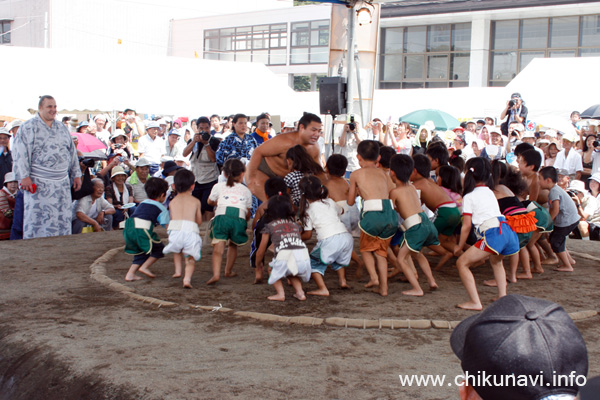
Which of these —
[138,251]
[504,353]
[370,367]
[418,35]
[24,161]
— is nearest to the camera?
[504,353]

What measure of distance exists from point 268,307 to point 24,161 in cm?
263

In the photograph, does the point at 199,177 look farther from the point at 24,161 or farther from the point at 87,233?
the point at 24,161

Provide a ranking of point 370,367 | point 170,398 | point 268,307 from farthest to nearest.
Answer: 1. point 268,307
2. point 370,367
3. point 170,398

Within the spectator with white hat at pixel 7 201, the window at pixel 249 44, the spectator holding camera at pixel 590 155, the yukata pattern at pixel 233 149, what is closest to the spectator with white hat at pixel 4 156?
the spectator with white hat at pixel 7 201

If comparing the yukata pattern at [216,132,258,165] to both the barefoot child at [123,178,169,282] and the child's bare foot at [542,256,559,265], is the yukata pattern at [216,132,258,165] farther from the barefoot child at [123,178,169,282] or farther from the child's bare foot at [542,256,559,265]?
the child's bare foot at [542,256,559,265]

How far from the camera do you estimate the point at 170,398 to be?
2.15 meters

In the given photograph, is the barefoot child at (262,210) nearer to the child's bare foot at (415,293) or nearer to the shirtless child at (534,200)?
the child's bare foot at (415,293)

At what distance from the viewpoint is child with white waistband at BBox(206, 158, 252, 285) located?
3906 millimetres

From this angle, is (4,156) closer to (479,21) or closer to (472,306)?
(472,306)

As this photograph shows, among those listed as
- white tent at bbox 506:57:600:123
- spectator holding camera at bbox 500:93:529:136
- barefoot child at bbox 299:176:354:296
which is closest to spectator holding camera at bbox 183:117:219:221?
barefoot child at bbox 299:176:354:296

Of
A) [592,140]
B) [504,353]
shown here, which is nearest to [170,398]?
[504,353]

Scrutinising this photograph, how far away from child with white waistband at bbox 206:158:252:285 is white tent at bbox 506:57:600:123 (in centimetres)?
809

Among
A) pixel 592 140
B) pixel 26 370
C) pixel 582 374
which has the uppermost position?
pixel 592 140

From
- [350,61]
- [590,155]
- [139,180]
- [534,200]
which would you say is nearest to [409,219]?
[534,200]
